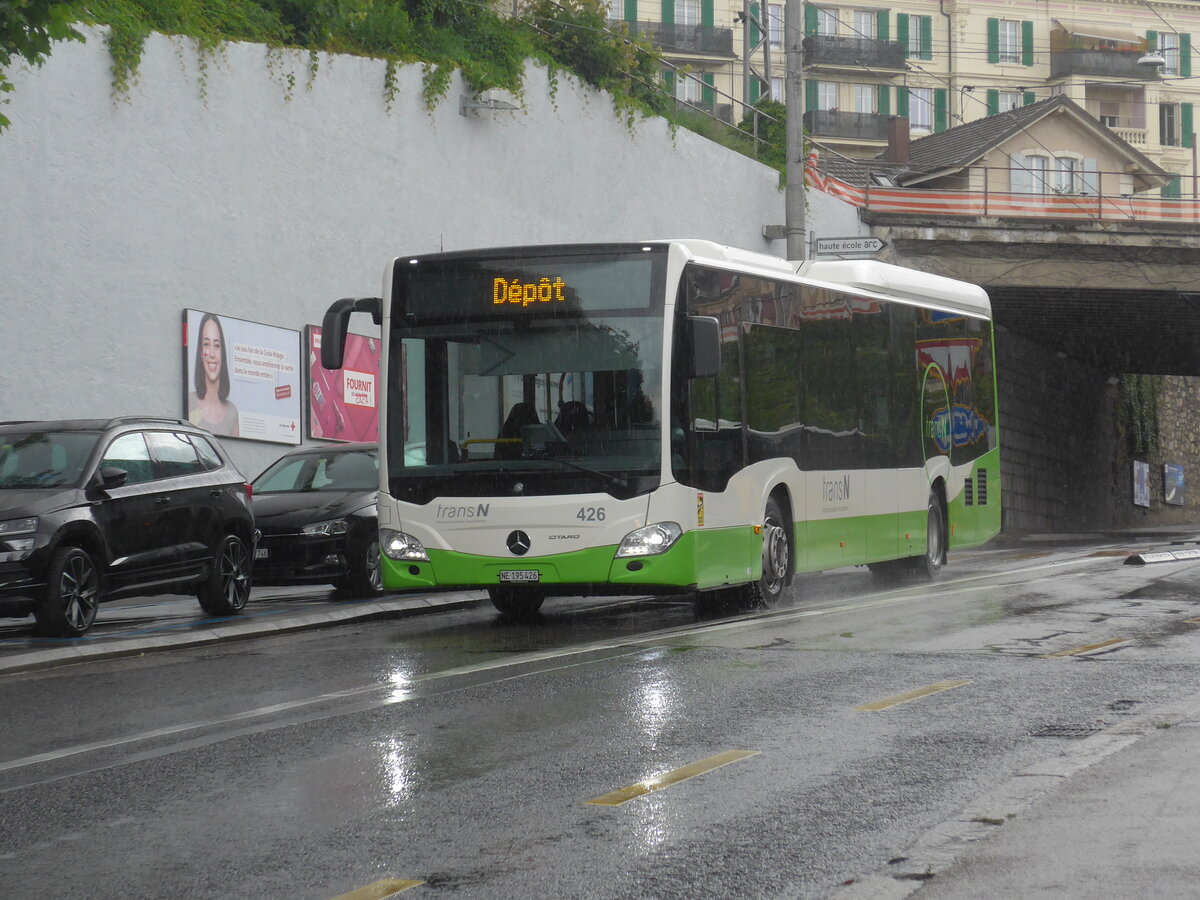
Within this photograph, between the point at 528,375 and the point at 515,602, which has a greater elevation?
the point at 528,375

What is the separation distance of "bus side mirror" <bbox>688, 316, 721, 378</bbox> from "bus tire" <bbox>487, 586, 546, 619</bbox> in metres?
2.59

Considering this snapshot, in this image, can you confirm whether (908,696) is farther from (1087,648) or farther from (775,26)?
(775,26)

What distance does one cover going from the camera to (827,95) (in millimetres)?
69750

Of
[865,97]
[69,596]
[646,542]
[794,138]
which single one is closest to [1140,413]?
[865,97]

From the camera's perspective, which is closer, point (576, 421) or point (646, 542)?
point (646, 542)

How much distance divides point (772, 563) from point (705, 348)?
8.02ft

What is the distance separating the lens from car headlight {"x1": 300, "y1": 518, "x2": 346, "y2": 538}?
17.0 m

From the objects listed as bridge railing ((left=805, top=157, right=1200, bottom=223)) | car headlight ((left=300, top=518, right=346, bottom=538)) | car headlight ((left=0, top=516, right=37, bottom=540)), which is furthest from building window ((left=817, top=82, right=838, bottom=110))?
car headlight ((left=0, top=516, right=37, bottom=540))

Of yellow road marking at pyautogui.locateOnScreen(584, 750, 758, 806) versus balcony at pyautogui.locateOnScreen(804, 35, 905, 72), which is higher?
balcony at pyautogui.locateOnScreen(804, 35, 905, 72)

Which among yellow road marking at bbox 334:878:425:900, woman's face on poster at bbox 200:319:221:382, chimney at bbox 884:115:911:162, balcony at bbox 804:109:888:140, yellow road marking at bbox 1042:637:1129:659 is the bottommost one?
yellow road marking at bbox 1042:637:1129:659

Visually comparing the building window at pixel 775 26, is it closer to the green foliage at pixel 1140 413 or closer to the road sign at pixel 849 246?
the green foliage at pixel 1140 413

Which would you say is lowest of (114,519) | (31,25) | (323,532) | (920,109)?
(323,532)

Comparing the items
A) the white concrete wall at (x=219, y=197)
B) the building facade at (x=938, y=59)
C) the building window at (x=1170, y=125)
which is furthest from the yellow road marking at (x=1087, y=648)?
the building window at (x=1170, y=125)

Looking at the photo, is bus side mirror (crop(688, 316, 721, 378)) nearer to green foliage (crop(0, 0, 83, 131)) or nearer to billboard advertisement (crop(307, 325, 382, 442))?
green foliage (crop(0, 0, 83, 131))
